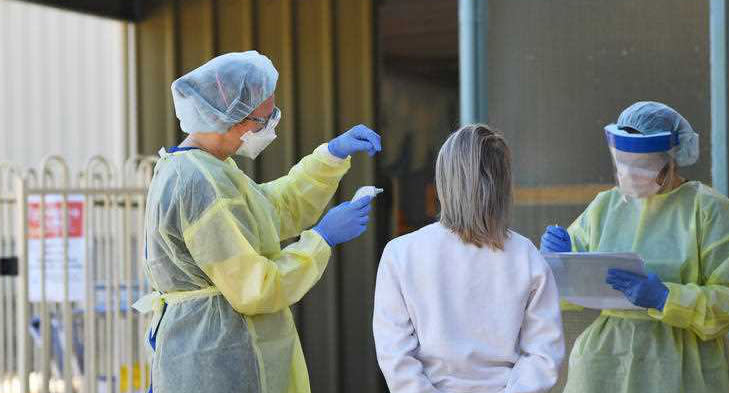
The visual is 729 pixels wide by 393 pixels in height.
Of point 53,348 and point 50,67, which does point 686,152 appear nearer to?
point 53,348

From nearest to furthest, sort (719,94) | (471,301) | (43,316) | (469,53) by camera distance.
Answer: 1. (471,301)
2. (719,94)
3. (469,53)
4. (43,316)

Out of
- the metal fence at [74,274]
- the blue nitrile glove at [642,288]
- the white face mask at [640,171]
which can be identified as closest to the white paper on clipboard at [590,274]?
the blue nitrile glove at [642,288]

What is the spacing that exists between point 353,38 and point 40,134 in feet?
8.27

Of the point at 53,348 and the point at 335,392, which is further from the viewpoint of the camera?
the point at 335,392

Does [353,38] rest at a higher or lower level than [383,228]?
higher

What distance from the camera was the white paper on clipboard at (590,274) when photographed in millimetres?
3070

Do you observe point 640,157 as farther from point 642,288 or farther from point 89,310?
point 89,310

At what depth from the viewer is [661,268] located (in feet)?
10.6

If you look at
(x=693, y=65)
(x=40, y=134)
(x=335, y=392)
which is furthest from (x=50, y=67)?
(x=693, y=65)

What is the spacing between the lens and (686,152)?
323 centimetres

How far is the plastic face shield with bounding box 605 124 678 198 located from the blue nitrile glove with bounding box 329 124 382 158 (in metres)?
0.73

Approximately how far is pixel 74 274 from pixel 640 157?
Result: 331 centimetres

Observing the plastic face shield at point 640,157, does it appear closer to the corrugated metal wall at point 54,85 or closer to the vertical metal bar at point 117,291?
the vertical metal bar at point 117,291

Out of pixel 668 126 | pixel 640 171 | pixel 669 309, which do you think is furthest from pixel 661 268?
pixel 668 126
